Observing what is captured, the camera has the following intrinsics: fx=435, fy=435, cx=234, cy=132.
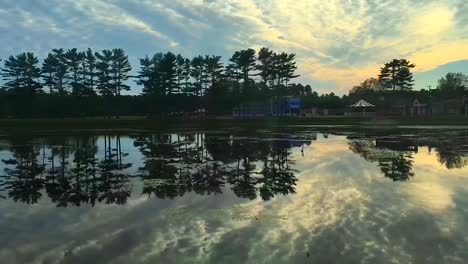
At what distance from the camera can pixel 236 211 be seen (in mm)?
10430

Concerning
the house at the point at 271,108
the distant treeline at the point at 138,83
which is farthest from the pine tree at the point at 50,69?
the house at the point at 271,108

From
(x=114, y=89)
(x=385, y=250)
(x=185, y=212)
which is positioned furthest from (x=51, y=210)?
(x=114, y=89)

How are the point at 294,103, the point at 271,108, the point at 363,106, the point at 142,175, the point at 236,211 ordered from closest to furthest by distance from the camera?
1. the point at 236,211
2. the point at 142,175
3. the point at 363,106
4. the point at 294,103
5. the point at 271,108

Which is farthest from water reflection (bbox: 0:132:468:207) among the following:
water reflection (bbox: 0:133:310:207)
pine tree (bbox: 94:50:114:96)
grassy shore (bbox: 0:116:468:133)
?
pine tree (bbox: 94:50:114:96)

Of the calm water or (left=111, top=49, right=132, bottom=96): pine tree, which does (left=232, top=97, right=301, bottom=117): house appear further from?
the calm water

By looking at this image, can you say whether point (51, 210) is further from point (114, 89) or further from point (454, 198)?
point (114, 89)

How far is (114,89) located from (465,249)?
274 feet

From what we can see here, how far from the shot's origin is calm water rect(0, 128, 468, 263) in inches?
289

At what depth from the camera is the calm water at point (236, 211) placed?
734 centimetres

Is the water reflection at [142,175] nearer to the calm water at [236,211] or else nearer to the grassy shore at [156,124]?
Answer: the calm water at [236,211]

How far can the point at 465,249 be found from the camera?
7.36m

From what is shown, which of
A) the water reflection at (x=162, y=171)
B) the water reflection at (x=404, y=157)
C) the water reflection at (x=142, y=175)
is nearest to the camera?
the water reflection at (x=142, y=175)

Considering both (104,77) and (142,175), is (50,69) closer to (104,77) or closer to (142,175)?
(104,77)

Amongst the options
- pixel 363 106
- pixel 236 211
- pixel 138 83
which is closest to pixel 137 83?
pixel 138 83
